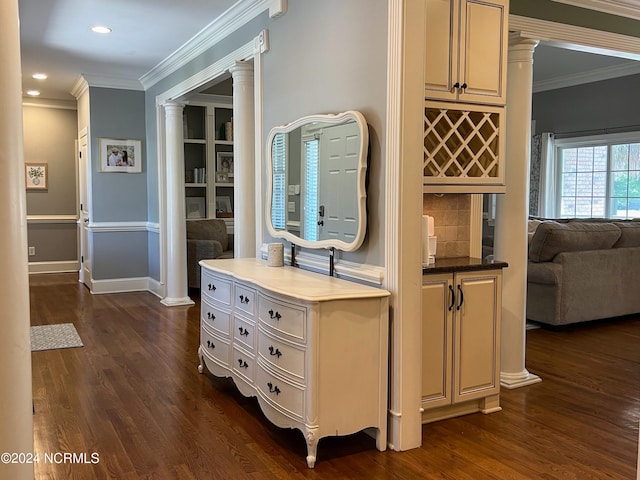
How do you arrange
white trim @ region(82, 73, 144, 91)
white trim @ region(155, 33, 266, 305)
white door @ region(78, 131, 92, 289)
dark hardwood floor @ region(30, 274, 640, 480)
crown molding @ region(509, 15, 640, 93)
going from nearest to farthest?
dark hardwood floor @ region(30, 274, 640, 480)
crown molding @ region(509, 15, 640, 93)
white trim @ region(155, 33, 266, 305)
white trim @ region(82, 73, 144, 91)
white door @ region(78, 131, 92, 289)

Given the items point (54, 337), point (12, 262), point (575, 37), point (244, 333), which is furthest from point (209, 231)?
point (12, 262)

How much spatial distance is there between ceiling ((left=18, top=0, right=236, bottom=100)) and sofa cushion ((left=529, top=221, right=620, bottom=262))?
3277 millimetres

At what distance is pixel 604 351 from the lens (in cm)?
463

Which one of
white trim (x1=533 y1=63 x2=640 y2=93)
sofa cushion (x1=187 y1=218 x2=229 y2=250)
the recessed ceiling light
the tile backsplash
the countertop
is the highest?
white trim (x1=533 y1=63 x2=640 y2=93)

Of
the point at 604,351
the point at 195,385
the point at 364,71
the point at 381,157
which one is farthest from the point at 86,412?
the point at 604,351

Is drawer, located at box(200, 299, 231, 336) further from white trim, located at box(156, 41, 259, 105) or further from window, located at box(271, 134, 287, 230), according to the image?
white trim, located at box(156, 41, 259, 105)

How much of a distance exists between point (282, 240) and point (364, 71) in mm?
1348

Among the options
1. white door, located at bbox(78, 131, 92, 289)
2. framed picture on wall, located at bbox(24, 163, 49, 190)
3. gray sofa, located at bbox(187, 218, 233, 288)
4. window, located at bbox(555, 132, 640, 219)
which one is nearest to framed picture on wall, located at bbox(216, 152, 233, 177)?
gray sofa, located at bbox(187, 218, 233, 288)

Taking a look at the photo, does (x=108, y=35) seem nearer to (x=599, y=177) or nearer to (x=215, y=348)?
(x=215, y=348)

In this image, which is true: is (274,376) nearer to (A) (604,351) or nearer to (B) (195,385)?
(B) (195,385)

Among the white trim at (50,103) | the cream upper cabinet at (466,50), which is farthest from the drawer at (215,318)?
the white trim at (50,103)

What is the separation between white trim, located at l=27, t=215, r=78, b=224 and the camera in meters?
8.76

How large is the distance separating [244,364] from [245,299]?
38cm

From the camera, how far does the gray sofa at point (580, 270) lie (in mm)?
5203
